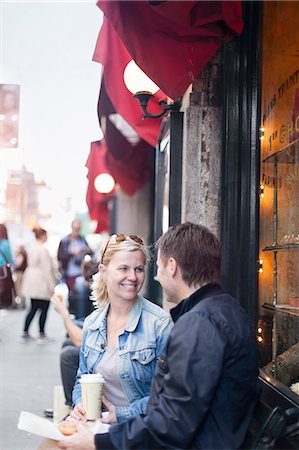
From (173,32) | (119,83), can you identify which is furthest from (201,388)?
(119,83)

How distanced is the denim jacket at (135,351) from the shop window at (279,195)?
3.03 feet

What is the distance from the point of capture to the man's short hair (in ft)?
8.18

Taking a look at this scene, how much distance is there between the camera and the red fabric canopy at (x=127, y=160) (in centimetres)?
1027

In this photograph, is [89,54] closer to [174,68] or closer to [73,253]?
[174,68]

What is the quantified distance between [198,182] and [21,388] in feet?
13.1

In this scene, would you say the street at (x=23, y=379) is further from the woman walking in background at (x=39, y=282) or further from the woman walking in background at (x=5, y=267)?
the woman walking in background at (x=5, y=267)

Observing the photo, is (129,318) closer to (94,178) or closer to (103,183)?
(94,178)

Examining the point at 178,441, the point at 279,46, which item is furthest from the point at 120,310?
the point at 279,46

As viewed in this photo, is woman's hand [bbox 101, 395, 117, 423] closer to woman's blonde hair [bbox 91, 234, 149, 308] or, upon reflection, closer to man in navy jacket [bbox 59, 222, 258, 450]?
man in navy jacket [bbox 59, 222, 258, 450]

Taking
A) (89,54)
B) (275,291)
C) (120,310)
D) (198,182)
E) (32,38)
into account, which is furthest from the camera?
(89,54)

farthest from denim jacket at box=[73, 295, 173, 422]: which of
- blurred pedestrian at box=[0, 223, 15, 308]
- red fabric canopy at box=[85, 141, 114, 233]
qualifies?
red fabric canopy at box=[85, 141, 114, 233]

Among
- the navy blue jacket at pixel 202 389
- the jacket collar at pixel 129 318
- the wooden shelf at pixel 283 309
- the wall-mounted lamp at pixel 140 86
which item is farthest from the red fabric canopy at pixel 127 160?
the navy blue jacket at pixel 202 389

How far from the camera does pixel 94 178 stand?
12031 mm

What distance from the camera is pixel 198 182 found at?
451 cm
